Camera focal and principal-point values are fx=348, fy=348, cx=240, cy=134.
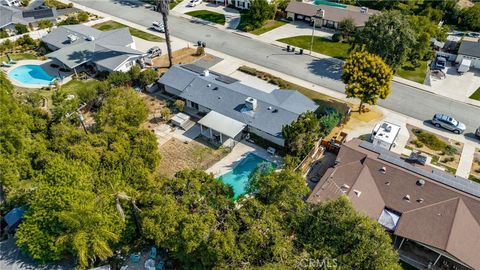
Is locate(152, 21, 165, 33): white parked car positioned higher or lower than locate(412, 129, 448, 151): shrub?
higher

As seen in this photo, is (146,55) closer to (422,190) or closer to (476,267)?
(422,190)

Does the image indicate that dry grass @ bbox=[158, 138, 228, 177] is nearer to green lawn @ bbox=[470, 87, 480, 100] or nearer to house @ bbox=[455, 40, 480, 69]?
green lawn @ bbox=[470, 87, 480, 100]

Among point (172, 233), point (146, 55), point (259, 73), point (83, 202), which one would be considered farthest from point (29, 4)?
point (172, 233)

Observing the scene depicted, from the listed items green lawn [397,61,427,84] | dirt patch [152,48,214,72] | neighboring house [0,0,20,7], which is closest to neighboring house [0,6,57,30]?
neighboring house [0,0,20,7]

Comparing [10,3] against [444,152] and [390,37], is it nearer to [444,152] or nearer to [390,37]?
[390,37]

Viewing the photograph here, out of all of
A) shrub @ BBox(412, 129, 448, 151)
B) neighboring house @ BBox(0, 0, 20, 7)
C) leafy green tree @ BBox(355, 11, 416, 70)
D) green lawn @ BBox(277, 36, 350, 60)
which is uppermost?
leafy green tree @ BBox(355, 11, 416, 70)

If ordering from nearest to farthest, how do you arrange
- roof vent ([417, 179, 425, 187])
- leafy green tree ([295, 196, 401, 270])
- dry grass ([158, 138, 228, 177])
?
leafy green tree ([295, 196, 401, 270])
roof vent ([417, 179, 425, 187])
dry grass ([158, 138, 228, 177])

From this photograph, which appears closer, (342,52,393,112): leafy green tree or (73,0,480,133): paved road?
(342,52,393,112): leafy green tree
